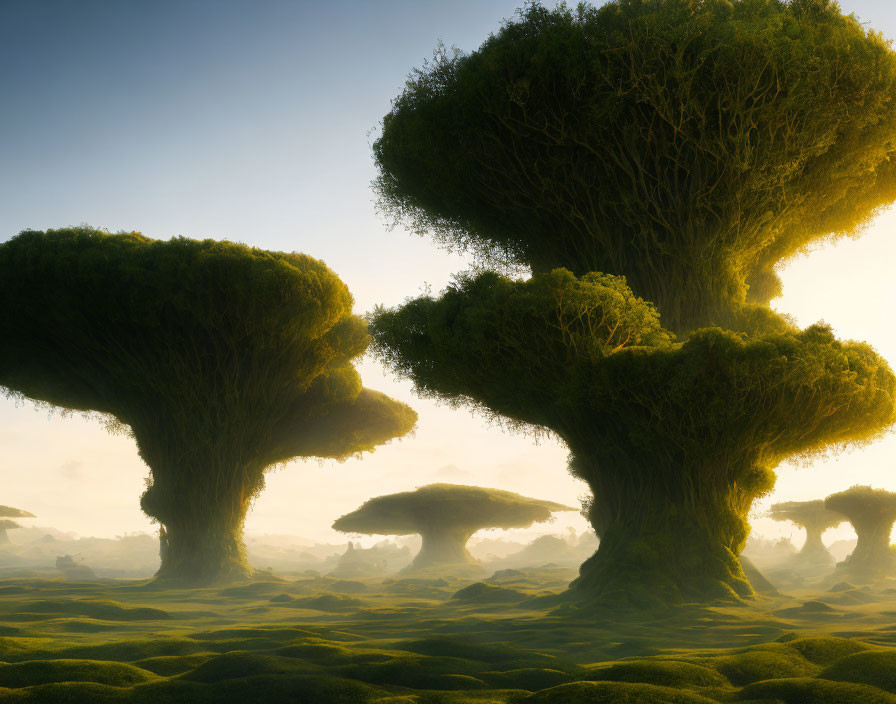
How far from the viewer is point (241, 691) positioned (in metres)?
6.29

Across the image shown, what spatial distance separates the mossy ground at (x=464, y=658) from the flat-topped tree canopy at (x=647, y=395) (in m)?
1.95

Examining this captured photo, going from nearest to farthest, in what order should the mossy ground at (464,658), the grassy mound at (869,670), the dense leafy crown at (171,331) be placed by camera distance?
1. the mossy ground at (464,658)
2. the grassy mound at (869,670)
3. the dense leafy crown at (171,331)

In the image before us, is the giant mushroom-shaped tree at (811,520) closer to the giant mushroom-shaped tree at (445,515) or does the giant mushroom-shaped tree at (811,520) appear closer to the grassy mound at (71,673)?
the giant mushroom-shaped tree at (445,515)

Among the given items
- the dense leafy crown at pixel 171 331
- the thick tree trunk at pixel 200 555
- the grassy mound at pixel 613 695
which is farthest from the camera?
the thick tree trunk at pixel 200 555

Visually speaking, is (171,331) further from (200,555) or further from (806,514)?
(806,514)

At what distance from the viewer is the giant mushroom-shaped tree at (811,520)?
52281mm

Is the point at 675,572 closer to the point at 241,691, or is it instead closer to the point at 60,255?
the point at 241,691

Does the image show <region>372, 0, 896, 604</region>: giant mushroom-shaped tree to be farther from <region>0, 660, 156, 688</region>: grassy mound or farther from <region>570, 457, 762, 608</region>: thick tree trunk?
<region>0, 660, 156, 688</region>: grassy mound

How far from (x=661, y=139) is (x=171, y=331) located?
17807 millimetres

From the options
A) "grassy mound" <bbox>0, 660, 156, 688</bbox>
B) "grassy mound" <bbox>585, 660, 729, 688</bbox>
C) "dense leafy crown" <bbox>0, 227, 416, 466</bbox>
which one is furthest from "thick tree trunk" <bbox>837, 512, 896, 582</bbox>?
"grassy mound" <bbox>0, 660, 156, 688</bbox>

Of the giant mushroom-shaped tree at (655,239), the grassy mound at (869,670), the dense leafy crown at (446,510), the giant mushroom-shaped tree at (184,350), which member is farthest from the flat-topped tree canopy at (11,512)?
the grassy mound at (869,670)

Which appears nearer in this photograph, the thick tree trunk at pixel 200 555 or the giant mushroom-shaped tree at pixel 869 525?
the thick tree trunk at pixel 200 555

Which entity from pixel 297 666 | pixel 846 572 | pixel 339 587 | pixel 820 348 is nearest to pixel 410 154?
pixel 820 348

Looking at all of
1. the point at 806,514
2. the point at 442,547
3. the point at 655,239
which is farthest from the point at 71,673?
the point at 806,514
